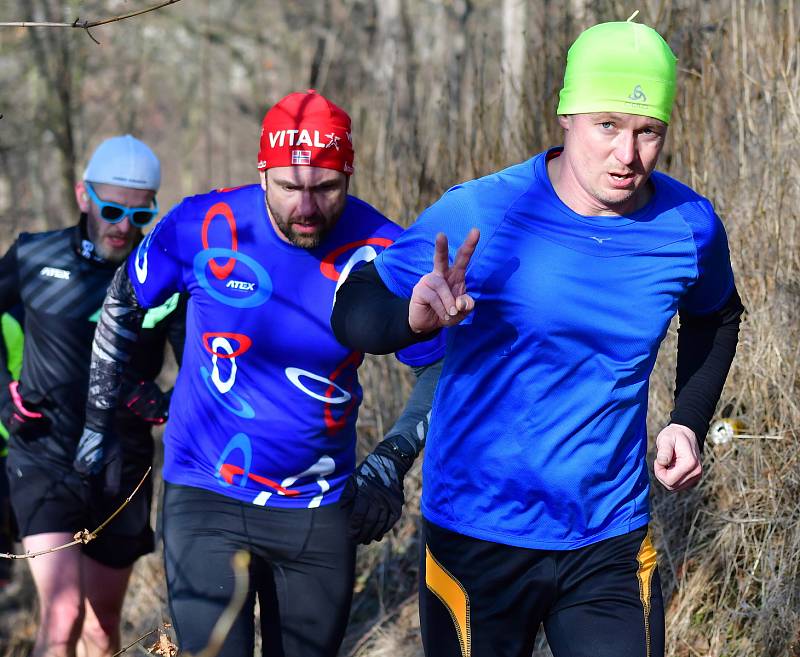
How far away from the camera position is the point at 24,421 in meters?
4.95

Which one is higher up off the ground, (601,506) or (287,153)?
(287,153)

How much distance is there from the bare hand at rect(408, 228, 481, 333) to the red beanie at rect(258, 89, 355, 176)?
143 cm

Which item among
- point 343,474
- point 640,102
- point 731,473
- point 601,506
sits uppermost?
point 640,102

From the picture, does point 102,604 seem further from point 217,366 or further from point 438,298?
point 438,298

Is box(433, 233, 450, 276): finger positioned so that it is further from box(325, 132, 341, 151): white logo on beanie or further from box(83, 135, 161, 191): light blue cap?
box(83, 135, 161, 191): light blue cap

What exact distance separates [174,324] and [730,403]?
2561 mm

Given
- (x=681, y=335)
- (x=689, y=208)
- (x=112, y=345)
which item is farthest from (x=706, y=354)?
(x=112, y=345)

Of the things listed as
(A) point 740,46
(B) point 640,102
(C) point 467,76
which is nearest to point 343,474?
(B) point 640,102

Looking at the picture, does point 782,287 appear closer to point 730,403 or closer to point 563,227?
point 730,403

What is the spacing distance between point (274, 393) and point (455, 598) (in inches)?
42.7

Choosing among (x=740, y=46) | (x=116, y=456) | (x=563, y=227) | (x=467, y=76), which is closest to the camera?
(x=563, y=227)

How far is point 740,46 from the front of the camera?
5.86 metres

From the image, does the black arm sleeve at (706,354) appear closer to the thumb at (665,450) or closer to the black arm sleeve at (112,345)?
the thumb at (665,450)

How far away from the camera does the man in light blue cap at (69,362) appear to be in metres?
4.86
